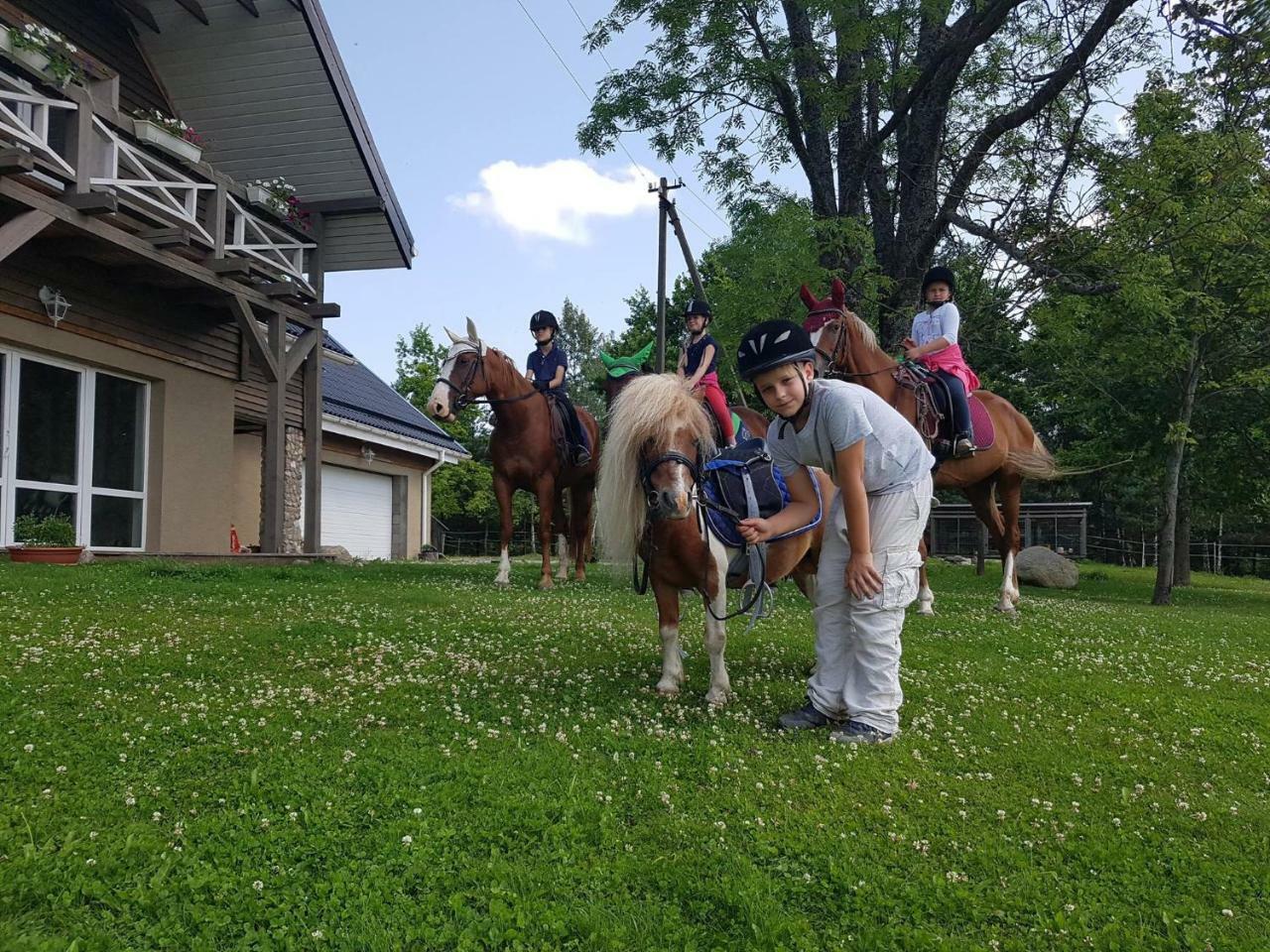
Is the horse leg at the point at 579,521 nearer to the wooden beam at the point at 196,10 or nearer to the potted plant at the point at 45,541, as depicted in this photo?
the potted plant at the point at 45,541

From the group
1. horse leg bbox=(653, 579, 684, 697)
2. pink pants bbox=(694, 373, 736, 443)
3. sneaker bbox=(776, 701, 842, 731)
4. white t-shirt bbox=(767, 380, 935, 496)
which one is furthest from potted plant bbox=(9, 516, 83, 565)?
white t-shirt bbox=(767, 380, 935, 496)

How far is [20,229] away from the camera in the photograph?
10023 mm

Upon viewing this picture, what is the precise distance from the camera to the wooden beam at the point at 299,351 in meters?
15.3

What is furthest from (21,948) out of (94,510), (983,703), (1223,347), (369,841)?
Answer: (1223,347)

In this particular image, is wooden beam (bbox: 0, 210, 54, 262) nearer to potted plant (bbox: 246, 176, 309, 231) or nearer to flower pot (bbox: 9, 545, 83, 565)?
flower pot (bbox: 9, 545, 83, 565)

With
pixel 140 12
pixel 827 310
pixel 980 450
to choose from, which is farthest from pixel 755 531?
pixel 140 12

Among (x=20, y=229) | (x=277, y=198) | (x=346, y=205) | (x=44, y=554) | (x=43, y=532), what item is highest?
(x=346, y=205)

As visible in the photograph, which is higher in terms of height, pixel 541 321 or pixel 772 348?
pixel 541 321

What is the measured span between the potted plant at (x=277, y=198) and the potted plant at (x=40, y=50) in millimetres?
4307

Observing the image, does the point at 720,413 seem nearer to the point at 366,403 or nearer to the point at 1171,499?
the point at 1171,499

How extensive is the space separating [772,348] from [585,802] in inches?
100

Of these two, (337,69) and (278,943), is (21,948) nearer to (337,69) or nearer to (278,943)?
(278,943)

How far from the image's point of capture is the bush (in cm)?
1105

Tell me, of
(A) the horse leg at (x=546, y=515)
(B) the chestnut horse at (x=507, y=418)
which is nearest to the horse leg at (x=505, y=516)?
(B) the chestnut horse at (x=507, y=418)
